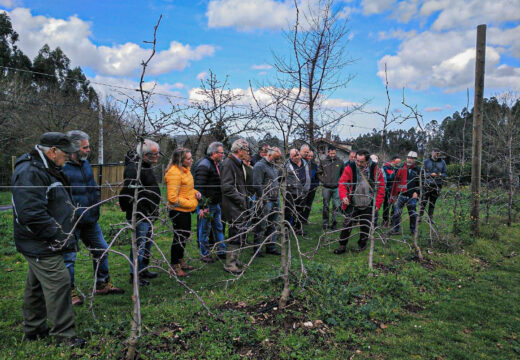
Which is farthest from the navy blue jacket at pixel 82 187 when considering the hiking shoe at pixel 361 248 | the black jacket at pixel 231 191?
the hiking shoe at pixel 361 248

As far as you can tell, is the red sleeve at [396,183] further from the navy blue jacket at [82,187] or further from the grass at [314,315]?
the navy blue jacket at [82,187]

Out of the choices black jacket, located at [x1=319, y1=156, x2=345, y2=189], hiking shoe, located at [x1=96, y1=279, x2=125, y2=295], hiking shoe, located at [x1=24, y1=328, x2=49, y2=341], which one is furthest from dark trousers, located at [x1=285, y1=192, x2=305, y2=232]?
hiking shoe, located at [x1=24, y1=328, x2=49, y2=341]

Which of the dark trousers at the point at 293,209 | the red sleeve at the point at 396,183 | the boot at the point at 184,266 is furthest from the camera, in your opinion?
the red sleeve at the point at 396,183

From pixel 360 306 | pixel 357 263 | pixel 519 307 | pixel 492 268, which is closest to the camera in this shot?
pixel 360 306

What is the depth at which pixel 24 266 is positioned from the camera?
5312 millimetres

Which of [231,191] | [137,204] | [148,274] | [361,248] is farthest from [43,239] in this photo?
[361,248]

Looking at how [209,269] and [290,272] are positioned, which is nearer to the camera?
[290,272]

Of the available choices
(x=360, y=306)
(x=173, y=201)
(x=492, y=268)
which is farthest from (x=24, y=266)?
(x=492, y=268)

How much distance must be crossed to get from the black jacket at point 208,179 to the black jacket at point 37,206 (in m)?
2.44

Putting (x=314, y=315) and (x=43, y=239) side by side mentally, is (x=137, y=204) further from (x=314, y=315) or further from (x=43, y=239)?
(x=314, y=315)

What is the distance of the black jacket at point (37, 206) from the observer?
2.75 metres

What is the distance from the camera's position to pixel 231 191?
4.89 m

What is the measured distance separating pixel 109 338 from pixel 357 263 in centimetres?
369

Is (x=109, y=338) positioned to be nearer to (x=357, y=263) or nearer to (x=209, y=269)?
(x=209, y=269)
